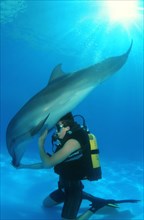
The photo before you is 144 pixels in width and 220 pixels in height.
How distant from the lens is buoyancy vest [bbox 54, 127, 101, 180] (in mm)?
Answer: 4582

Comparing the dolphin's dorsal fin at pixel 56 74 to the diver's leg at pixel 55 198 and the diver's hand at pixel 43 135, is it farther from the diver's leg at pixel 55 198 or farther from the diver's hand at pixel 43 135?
the diver's leg at pixel 55 198

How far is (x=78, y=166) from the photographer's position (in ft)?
15.9

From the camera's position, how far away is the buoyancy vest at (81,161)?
4582 mm

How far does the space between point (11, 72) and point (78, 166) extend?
30861mm

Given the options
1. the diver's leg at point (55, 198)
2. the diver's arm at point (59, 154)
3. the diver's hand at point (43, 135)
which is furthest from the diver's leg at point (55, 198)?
the diver's hand at point (43, 135)

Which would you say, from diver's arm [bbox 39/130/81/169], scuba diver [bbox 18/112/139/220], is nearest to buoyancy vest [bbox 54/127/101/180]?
scuba diver [bbox 18/112/139/220]

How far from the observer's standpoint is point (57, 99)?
3725mm

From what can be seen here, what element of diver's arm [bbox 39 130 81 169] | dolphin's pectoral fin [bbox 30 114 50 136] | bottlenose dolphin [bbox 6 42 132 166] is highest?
bottlenose dolphin [bbox 6 42 132 166]

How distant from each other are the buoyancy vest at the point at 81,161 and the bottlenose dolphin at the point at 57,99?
58 centimetres

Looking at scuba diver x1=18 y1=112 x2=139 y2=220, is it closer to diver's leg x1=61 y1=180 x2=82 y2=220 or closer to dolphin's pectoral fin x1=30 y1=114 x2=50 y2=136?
diver's leg x1=61 y1=180 x2=82 y2=220

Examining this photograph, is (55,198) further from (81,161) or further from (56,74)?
(56,74)

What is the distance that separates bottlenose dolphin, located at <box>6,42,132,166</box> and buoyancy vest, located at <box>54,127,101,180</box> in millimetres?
577

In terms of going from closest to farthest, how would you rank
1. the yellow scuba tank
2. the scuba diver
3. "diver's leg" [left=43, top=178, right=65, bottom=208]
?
the scuba diver, the yellow scuba tank, "diver's leg" [left=43, top=178, right=65, bottom=208]

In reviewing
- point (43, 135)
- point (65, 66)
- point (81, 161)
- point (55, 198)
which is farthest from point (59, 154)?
point (65, 66)
